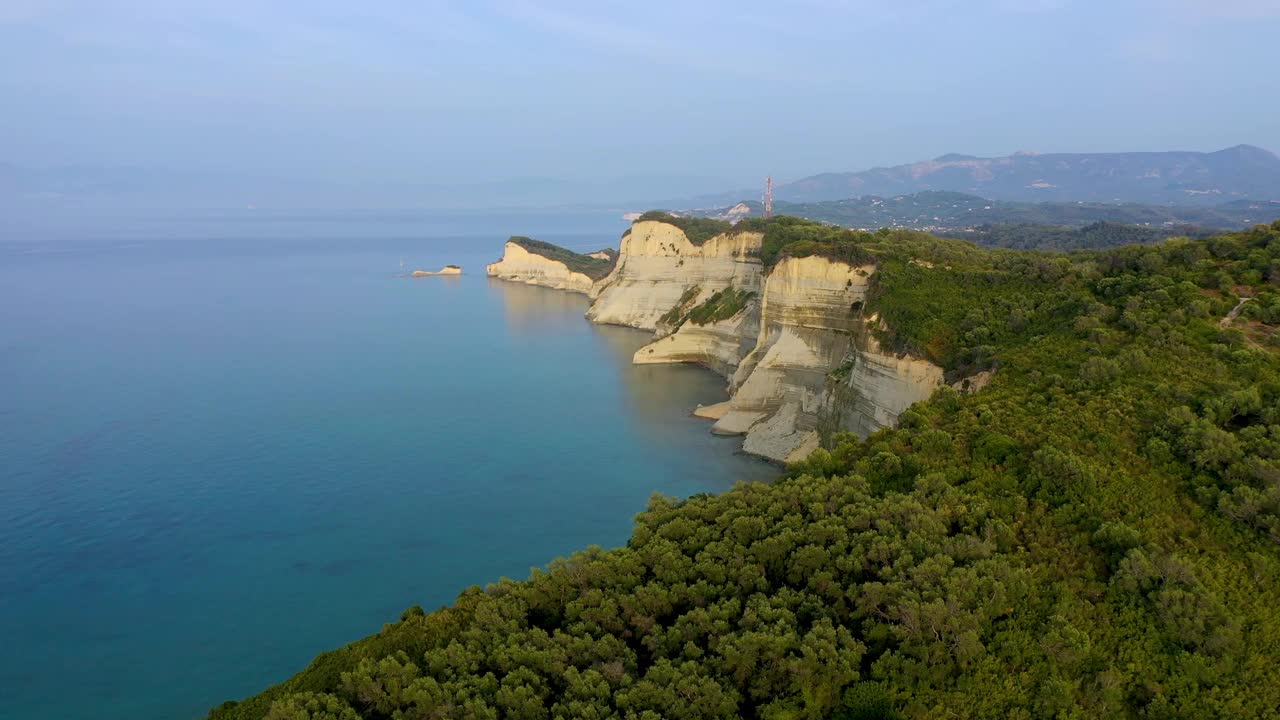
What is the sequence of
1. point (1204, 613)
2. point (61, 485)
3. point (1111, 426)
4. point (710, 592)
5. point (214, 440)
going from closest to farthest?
point (1204, 613), point (710, 592), point (1111, 426), point (61, 485), point (214, 440)

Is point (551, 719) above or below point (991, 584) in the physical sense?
below

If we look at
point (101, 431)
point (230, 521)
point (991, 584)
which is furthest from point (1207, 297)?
point (101, 431)

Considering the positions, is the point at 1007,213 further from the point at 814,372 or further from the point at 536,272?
the point at 814,372

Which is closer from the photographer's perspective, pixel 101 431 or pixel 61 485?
pixel 61 485

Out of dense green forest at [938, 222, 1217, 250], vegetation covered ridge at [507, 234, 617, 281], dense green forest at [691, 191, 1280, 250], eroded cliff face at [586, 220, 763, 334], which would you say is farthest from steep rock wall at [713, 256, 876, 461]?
dense green forest at [938, 222, 1217, 250]

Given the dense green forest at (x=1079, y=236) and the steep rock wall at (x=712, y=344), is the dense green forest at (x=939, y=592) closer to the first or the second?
the steep rock wall at (x=712, y=344)

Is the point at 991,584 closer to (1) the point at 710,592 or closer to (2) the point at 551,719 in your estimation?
(1) the point at 710,592

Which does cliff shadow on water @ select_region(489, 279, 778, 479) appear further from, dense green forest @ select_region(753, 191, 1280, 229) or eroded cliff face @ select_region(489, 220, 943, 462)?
dense green forest @ select_region(753, 191, 1280, 229)

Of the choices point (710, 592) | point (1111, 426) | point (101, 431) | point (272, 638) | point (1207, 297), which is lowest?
point (272, 638)
